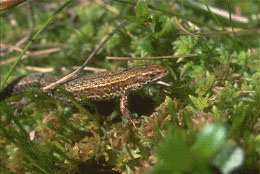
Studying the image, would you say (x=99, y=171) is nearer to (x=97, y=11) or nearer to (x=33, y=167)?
(x=33, y=167)

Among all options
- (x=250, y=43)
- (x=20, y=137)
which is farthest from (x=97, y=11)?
(x=20, y=137)

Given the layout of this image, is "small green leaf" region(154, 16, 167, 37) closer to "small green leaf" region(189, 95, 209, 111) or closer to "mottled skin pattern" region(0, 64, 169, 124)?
"mottled skin pattern" region(0, 64, 169, 124)

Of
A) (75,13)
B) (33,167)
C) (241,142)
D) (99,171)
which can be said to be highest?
(75,13)

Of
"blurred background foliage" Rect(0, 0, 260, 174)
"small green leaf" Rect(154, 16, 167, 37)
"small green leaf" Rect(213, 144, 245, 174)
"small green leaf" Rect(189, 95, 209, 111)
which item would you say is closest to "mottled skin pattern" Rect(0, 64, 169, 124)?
"blurred background foliage" Rect(0, 0, 260, 174)

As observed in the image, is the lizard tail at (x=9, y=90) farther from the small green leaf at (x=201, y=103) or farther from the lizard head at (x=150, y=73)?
the small green leaf at (x=201, y=103)

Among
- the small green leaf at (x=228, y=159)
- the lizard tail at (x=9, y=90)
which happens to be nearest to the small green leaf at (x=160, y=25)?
the small green leaf at (x=228, y=159)

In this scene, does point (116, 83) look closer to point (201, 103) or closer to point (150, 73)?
point (150, 73)
